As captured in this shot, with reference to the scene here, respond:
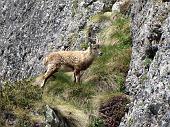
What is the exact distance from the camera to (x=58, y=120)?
13594 mm

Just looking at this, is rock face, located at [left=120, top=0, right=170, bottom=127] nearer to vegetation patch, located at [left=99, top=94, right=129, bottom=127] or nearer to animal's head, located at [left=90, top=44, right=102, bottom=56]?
vegetation patch, located at [left=99, top=94, right=129, bottom=127]

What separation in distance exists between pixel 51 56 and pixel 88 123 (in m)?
3.72

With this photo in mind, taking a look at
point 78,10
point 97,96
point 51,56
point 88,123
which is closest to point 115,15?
point 78,10

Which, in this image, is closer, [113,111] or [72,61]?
[113,111]

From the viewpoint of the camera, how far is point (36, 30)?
2516cm

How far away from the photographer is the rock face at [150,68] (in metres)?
11.3

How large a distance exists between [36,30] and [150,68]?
12.9 metres

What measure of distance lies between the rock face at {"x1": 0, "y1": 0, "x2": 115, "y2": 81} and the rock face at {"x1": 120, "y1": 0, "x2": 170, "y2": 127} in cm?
521

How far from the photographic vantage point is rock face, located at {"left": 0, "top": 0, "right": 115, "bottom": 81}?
22.0 m

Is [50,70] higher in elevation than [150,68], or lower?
lower

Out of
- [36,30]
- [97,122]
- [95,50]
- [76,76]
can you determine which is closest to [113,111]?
[97,122]

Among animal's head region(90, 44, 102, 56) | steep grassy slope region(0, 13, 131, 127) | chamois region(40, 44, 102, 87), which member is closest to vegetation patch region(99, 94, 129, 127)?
steep grassy slope region(0, 13, 131, 127)

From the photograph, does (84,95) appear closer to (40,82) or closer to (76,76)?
(76,76)

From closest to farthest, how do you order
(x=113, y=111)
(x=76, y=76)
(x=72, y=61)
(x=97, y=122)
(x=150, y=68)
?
(x=150, y=68)
(x=97, y=122)
(x=113, y=111)
(x=76, y=76)
(x=72, y=61)
